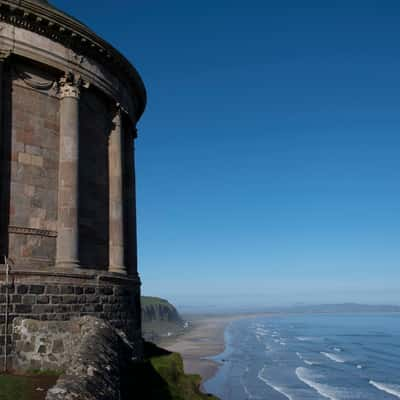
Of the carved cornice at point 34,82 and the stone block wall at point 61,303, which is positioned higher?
the carved cornice at point 34,82

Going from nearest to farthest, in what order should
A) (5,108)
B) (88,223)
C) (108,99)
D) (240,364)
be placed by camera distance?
(5,108)
(88,223)
(108,99)
(240,364)

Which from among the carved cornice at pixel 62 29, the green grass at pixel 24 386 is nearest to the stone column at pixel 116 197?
the carved cornice at pixel 62 29

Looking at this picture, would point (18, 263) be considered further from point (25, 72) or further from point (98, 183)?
point (25, 72)

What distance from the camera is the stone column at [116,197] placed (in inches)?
664

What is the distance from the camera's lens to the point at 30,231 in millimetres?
14203

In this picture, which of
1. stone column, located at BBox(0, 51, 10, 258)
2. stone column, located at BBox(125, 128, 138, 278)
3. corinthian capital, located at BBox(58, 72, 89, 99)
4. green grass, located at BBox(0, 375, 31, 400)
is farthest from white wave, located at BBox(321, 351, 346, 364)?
green grass, located at BBox(0, 375, 31, 400)

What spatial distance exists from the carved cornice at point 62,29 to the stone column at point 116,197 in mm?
1777

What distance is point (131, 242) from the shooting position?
19219 millimetres

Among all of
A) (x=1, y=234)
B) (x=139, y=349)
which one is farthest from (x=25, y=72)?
(x=139, y=349)

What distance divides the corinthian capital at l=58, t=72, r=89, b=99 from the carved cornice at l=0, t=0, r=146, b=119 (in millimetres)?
988

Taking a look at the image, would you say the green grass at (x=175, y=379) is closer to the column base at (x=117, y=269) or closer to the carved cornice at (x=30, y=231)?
the column base at (x=117, y=269)

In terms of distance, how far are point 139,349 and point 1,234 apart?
241 inches

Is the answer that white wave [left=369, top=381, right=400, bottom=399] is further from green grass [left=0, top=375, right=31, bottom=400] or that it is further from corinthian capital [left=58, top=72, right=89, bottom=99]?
green grass [left=0, top=375, right=31, bottom=400]

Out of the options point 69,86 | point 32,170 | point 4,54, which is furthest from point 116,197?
point 4,54
